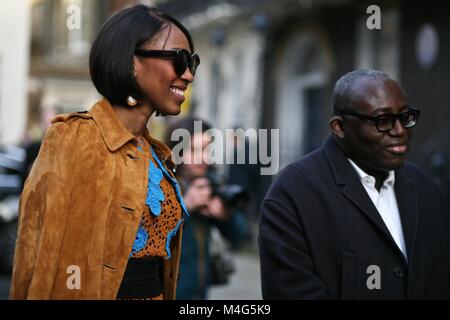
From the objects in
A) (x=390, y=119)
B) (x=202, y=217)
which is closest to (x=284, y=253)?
(x=390, y=119)

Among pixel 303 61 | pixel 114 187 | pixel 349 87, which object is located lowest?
pixel 114 187

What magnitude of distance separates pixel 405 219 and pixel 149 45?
133 centimetres

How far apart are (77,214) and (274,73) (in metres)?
17.4

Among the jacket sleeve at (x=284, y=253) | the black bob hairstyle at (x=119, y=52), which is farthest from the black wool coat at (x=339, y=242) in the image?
the black bob hairstyle at (x=119, y=52)

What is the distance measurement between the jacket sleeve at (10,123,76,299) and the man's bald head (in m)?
1.36

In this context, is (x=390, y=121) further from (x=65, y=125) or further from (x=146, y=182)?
(x=65, y=125)

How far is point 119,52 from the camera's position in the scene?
9.80 ft

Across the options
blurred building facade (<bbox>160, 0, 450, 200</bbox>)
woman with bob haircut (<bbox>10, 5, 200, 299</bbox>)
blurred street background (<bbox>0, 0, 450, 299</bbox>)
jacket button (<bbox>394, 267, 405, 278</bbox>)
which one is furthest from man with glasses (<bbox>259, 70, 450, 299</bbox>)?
blurred building facade (<bbox>160, 0, 450, 200</bbox>)

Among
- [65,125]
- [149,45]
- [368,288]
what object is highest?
[149,45]

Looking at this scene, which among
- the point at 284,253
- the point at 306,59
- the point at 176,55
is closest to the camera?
the point at 176,55

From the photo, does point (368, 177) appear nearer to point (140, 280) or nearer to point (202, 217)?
point (140, 280)

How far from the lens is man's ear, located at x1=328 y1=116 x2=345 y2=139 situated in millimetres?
3664

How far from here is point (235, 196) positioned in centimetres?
469

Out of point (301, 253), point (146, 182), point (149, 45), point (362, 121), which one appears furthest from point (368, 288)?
point (149, 45)
